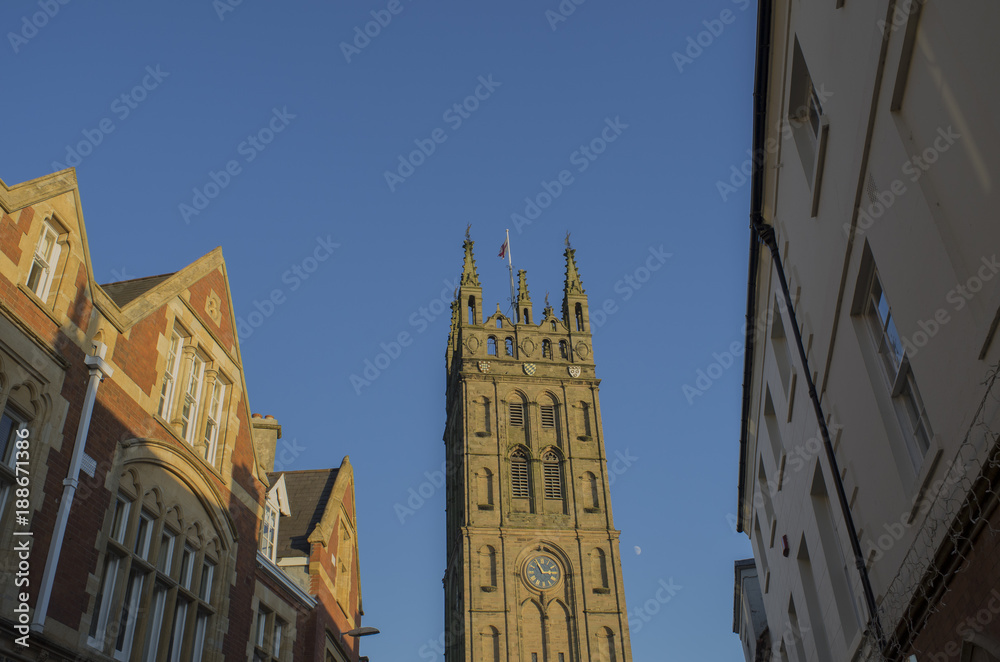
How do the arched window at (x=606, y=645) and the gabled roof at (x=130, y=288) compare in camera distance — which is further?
the arched window at (x=606, y=645)

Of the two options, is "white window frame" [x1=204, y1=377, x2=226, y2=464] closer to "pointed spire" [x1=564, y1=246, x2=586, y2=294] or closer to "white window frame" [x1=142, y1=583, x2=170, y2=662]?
"white window frame" [x1=142, y1=583, x2=170, y2=662]

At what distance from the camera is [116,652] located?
13633 mm

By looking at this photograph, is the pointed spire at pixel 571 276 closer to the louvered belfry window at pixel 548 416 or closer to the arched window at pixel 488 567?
the louvered belfry window at pixel 548 416

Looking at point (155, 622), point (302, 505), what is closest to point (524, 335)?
point (302, 505)

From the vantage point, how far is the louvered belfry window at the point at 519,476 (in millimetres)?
70875

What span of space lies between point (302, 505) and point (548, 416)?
1944 inches

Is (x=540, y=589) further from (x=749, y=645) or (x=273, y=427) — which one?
(x=273, y=427)

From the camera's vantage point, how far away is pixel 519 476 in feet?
235

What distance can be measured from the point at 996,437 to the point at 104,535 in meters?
12.1

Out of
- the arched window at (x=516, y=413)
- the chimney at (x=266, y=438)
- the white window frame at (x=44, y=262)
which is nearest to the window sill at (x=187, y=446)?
the white window frame at (x=44, y=262)

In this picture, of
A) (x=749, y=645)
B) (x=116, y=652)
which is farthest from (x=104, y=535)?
(x=749, y=645)

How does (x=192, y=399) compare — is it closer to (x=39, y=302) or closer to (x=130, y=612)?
(x=130, y=612)

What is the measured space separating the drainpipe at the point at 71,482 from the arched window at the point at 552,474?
59.1 meters

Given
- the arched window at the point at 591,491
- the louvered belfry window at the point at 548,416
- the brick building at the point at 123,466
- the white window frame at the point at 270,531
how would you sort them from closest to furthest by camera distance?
1. the brick building at the point at 123,466
2. the white window frame at the point at 270,531
3. the arched window at the point at 591,491
4. the louvered belfry window at the point at 548,416
